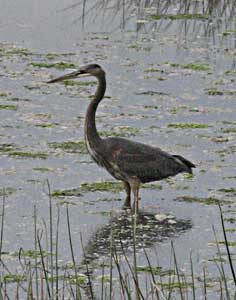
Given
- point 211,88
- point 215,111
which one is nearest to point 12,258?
point 215,111

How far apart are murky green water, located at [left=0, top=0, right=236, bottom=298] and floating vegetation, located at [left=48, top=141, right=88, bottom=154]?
11mm

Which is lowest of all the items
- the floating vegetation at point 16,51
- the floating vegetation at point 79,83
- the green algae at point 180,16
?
the floating vegetation at point 79,83

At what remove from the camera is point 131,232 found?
696cm

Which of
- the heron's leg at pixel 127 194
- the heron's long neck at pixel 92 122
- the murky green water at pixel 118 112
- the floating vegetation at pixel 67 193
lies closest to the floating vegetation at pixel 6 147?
the murky green water at pixel 118 112

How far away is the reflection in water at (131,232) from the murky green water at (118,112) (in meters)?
0.02

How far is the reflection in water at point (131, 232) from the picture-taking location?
663cm

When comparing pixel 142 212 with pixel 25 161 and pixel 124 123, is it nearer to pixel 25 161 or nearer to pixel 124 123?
pixel 25 161

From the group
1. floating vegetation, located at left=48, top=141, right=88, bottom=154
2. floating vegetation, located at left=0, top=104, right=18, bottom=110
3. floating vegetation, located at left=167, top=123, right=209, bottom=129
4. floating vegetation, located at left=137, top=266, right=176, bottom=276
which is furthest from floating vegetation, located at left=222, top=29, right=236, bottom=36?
floating vegetation, located at left=137, top=266, right=176, bottom=276

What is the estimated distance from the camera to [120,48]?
39.4 feet

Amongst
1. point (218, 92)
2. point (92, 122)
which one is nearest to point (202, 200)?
point (92, 122)

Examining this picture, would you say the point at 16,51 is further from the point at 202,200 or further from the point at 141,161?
the point at 202,200

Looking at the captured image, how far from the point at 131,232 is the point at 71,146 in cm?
198

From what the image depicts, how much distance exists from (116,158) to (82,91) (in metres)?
2.91

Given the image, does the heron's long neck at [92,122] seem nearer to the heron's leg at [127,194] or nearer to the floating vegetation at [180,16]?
the heron's leg at [127,194]
